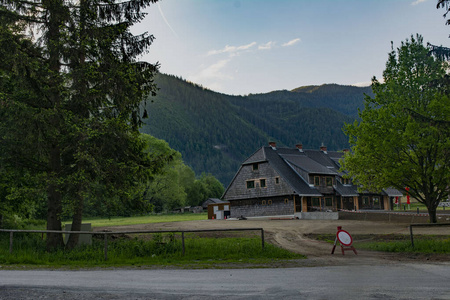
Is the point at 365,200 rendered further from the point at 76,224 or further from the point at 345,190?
the point at 76,224

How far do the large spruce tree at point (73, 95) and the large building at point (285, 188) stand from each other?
1463 inches

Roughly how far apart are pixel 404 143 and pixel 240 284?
2842cm

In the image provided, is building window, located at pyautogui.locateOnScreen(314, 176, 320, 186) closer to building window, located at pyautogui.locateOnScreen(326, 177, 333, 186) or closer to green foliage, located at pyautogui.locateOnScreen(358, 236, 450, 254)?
building window, located at pyautogui.locateOnScreen(326, 177, 333, 186)

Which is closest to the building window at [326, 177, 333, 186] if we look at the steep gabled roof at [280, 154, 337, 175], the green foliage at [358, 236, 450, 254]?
the steep gabled roof at [280, 154, 337, 175]

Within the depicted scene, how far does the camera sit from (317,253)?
17859 millimetres

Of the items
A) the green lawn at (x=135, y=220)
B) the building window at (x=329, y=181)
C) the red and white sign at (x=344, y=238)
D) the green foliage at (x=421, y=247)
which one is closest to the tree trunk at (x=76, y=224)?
the red and white sign at (x=344, y=238)

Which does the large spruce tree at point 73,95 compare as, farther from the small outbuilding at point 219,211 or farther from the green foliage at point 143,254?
the small outbuilding at point 219,211

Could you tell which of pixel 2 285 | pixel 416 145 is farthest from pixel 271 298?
pixel 416 145

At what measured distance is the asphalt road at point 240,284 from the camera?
310 inches

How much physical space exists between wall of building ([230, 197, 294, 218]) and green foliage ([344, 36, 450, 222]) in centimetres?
1641

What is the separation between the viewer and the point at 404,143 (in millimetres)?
33781

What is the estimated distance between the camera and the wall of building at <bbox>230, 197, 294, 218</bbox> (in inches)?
2130

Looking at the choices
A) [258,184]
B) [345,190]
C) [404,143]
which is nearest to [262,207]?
[258,184]

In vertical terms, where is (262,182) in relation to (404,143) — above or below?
below
